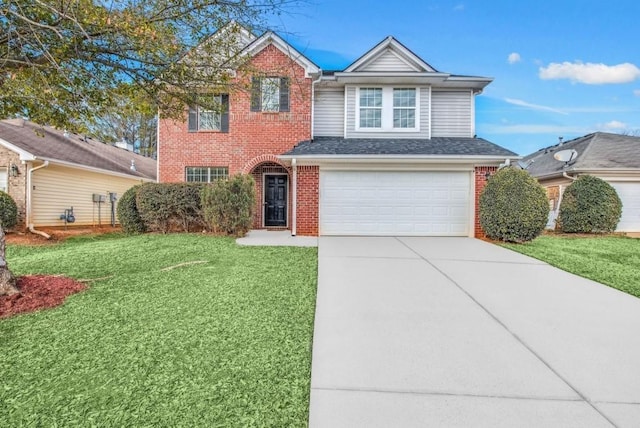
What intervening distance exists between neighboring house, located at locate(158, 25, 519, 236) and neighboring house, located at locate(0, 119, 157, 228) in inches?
175

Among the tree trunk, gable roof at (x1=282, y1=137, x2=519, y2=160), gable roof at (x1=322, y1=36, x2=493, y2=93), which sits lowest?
the tree trunk

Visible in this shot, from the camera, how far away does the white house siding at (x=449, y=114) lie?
44.2ft

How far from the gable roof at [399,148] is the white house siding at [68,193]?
9799 millimetres

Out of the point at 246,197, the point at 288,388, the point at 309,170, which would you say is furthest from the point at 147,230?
the point at 288,388

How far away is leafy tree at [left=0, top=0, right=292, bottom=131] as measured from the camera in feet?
14.5

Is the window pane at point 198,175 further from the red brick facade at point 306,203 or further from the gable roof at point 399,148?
the red brick facade at point 306,203

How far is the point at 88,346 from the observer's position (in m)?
3.33

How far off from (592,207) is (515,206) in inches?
233

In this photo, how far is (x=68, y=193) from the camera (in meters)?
14.9

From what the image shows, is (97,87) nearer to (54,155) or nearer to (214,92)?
(214,92)

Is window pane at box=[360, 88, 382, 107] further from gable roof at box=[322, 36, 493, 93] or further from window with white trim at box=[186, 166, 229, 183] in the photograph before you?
window with white trim at box=[186, 166, 229, 183]

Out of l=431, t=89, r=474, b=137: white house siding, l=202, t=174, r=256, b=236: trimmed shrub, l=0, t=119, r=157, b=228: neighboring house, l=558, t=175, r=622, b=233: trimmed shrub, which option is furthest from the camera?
l=431, t=89, r=474, b=137: white house siding

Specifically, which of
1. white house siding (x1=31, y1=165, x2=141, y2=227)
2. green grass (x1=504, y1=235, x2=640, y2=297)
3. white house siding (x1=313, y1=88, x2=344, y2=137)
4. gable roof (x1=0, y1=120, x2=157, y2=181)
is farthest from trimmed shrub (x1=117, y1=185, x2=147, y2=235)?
green grass (x1=504, y1=235, x2=640, y2=297)

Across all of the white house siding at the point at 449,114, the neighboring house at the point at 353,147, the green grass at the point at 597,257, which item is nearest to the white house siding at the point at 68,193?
the neighboring house at the point at 353,147
